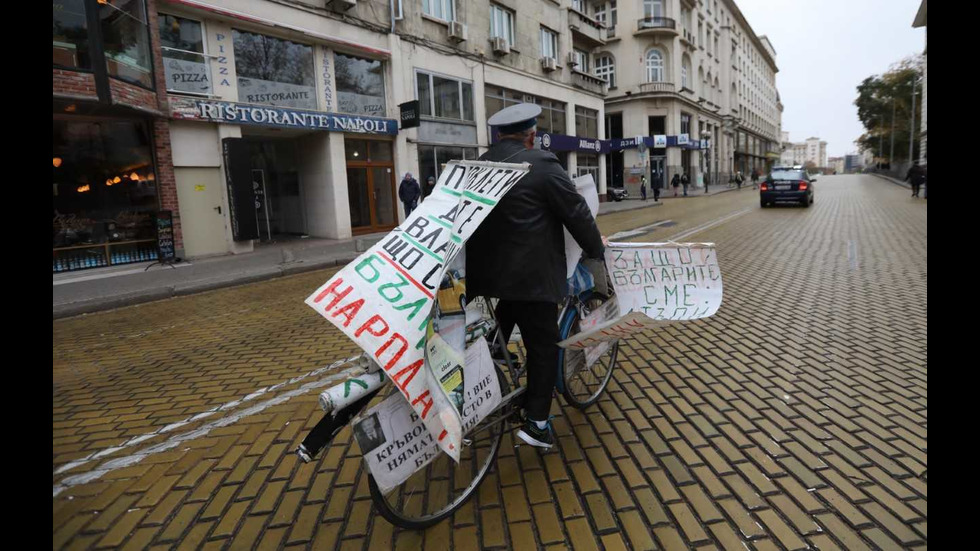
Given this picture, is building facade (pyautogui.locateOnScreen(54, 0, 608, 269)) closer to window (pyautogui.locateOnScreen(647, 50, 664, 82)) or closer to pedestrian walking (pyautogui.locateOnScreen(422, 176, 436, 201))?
pedestrian walking (pyautogui.locateOnScreen(422, 176, 436, 201))

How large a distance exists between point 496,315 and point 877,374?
10.8 feet

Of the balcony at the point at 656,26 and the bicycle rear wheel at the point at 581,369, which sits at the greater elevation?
the balcony at the point at 656,26

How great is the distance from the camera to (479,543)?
2.44 metres

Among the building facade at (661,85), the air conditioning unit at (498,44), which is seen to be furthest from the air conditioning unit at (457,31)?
the building facade at (661,85)

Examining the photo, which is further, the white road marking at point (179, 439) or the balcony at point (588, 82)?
the balcony at point (588, 82)

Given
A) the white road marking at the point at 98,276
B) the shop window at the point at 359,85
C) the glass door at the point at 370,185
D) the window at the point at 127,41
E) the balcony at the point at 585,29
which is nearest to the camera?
the white road marking at the point at 98,276

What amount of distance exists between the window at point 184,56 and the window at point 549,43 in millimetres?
17505

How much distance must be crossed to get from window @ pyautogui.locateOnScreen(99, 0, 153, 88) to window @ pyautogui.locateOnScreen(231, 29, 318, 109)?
2.39m

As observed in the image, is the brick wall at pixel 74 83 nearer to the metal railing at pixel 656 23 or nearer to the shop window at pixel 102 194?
the shop window at pixel 102 194

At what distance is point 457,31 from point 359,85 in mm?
5437

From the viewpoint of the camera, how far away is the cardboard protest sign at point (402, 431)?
2273 mm
